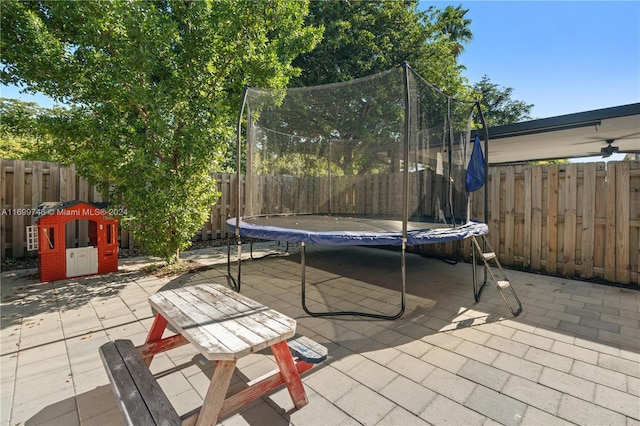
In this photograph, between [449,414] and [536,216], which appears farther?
[536,216]

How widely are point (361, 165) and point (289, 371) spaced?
3.18 metres

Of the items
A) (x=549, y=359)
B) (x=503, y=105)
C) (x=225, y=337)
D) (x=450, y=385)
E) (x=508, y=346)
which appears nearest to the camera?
(x=225, y=337)

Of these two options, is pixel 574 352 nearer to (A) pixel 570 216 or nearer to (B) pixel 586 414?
(B) pixel 586 414

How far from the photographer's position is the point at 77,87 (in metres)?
3.19

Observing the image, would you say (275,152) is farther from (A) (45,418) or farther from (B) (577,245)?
(B) (577,245)

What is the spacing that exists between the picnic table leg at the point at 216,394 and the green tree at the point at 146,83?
2654mm

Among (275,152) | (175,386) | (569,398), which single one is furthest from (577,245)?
(175,386)

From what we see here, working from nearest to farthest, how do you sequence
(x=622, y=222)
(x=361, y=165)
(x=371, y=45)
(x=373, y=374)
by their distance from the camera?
(x=373, y=374) → (x=622, y=222) → (x=361, y=165) → (x=371, y=45)

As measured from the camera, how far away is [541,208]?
12.2ft

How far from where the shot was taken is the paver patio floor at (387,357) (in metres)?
1.34

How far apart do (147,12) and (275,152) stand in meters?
1.99

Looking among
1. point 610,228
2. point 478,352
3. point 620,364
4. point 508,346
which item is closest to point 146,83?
point 478,352

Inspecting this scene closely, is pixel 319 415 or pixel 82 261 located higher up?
pixel 82 261

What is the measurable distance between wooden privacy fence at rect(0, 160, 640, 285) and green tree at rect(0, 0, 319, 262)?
0.99 meters
